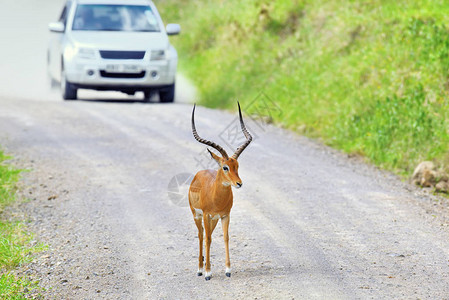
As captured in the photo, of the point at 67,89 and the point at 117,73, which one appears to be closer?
the point at 117,73

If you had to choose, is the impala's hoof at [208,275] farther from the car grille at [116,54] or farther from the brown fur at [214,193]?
the car grille at [116,54]

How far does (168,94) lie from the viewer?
17281 millimetres

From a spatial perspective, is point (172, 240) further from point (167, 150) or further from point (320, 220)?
point (167, 150)

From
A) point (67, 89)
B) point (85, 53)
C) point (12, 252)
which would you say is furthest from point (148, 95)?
point (12, 252)

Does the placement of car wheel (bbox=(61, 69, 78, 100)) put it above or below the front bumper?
below

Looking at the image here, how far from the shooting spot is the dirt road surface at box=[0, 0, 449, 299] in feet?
22.0

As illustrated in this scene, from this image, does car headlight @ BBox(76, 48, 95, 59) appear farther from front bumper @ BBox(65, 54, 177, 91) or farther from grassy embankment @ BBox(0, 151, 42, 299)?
grassy embankment @ BBox(0, 151, 42, 299)

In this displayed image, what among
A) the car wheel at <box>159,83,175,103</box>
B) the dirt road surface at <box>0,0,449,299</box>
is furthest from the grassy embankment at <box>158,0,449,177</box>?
the car wheel at <box>159,83,175,103</box>

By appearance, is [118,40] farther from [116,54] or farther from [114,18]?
[114,18]

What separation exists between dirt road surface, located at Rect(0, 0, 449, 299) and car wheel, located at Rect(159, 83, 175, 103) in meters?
1.14

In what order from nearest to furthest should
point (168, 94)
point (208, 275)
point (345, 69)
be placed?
point (208, 275) < point (345, 69) < point (168, 94)

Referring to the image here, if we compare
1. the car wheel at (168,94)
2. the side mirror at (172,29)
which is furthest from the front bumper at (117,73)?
the side mirror at (172,29)

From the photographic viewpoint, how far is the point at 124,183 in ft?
35.1

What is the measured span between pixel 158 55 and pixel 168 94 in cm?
137
